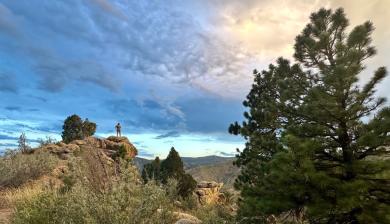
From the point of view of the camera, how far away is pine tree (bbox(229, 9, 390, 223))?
1117 cm

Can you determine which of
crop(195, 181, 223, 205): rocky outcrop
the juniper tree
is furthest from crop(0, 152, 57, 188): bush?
crop(195, 181, 223, 205): rocky outcrop

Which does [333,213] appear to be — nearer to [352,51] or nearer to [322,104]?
[322,104]

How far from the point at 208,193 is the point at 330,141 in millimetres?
21858

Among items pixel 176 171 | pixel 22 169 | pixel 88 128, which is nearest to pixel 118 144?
pixel 176 171

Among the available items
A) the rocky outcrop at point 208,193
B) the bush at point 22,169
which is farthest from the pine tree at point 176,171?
the bush at point 22,169

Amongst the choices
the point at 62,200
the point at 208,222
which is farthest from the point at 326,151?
the point at 62,200

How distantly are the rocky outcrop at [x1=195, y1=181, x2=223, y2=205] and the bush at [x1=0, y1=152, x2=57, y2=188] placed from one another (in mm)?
10945

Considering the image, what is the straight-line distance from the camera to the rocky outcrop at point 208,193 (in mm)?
30956

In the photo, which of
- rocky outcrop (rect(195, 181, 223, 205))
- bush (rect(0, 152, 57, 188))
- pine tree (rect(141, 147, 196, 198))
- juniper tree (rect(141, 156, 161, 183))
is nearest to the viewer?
juniper tree (rect(141, 156, 161, 183))

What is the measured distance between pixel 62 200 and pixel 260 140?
782cm

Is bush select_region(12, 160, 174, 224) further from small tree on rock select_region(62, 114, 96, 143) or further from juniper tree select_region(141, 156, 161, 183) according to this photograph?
small tree on rock select_region(62, 114, 96, 143)

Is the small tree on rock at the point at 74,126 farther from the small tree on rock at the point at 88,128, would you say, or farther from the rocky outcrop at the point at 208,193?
the rocky outcrop at the point at 208,193

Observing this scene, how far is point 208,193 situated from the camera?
3325 cm

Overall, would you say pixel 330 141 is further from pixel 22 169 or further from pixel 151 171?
pixel 151 171
